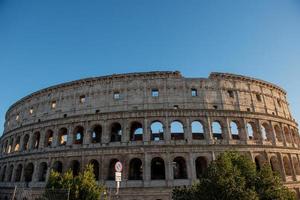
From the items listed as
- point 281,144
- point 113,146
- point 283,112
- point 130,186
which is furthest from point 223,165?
point 283,112

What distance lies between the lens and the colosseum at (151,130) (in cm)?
2373

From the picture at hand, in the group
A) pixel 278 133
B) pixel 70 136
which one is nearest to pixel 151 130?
pixel 70 136

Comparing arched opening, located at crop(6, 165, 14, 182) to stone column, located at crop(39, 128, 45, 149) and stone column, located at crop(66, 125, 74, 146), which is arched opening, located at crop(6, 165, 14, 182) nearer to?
stone column, located at crop(39, 128, 45, 149)

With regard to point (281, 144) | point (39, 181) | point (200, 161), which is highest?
point (281, 144)

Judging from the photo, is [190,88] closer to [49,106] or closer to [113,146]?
[113,146]

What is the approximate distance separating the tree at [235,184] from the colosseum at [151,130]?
25.9 feet

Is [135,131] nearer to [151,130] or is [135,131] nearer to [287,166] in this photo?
[151,130]

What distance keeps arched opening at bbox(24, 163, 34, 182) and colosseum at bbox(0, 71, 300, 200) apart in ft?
0.56

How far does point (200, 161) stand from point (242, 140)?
5.58 m

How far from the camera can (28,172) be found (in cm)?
2861

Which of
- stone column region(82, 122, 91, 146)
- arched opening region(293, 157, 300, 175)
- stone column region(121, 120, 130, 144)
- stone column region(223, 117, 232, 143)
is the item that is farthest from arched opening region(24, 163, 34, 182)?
arched opening region(293, 157, 300, 175)

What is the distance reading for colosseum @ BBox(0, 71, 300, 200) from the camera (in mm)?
23734

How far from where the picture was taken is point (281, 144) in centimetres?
2723

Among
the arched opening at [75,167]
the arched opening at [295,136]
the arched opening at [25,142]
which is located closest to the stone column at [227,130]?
the arched opening at [295,136]
